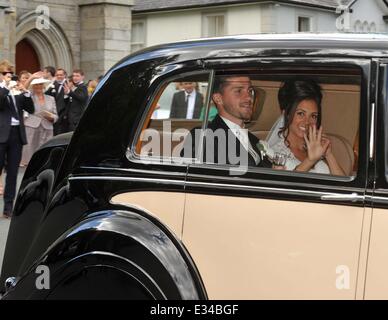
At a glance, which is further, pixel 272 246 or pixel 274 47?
pixel 274 47

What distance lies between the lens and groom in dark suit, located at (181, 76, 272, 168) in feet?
12.1

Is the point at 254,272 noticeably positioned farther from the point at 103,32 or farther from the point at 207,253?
the point at 103,32

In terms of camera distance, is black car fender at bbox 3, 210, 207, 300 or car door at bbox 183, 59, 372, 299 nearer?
car door at bbox 183, 59, 372, 299

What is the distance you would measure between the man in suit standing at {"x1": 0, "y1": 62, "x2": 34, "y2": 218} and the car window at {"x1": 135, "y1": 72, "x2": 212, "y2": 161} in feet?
21.9

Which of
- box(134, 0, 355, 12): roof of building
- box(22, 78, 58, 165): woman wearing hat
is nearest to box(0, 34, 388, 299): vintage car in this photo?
box(22, 78, 58, 165): woman wearing hat

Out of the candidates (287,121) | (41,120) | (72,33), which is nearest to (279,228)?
(287,121)

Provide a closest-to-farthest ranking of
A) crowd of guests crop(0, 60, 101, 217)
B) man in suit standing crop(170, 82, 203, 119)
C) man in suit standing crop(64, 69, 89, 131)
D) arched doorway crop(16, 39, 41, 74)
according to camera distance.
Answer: man in suit standing crop(170, 82, 203, 119)
crowd of guests crop(0, 60, 101, 217)
man in suit standing crop(64, 69, 89, 131)
arched doorway crop(16, 39, 41, 74)

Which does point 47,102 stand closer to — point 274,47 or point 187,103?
point 187,103

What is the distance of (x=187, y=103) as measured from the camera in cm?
389

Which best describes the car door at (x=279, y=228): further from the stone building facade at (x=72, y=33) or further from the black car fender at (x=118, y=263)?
the stone building facade at (x=72, y=33)

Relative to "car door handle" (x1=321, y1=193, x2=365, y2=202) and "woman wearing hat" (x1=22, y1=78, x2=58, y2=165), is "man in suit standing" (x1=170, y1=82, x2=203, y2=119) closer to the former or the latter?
"car door handle" (x1=321, y1=193, x2=365, y2=202)

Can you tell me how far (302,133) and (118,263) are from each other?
1.05 meters

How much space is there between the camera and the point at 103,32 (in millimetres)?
25031

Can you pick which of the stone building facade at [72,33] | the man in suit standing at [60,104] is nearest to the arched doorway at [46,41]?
the stone building facade at [72,33]
